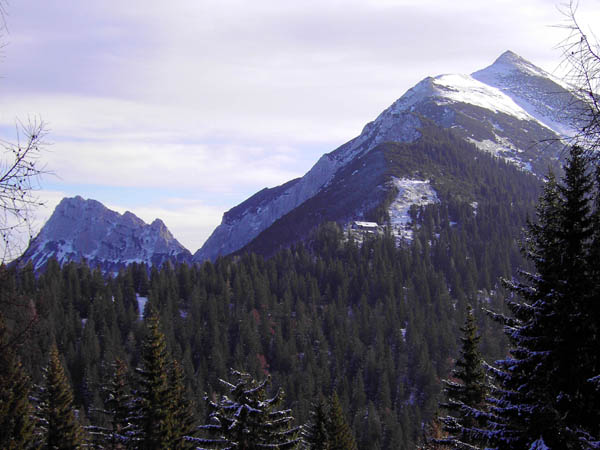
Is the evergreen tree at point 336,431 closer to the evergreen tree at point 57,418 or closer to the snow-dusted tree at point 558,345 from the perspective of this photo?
the evergreen tree at point 57,418

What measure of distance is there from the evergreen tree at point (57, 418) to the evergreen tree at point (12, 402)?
2.44 m

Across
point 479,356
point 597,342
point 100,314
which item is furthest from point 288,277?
point 597,342

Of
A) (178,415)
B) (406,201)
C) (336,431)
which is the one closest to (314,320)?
(336,431)

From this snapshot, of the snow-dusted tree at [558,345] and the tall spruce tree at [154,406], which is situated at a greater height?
the snow-dusted tree at [558,345]

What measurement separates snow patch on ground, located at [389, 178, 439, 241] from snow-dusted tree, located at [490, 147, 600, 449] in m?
146

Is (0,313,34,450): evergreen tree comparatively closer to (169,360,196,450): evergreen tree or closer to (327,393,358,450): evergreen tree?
(169,360,196,450): evergreen tree

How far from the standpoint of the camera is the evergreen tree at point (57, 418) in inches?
1232

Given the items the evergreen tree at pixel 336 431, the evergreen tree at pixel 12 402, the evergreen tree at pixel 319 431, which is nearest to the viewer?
the evergreen tree at pixel 12 402

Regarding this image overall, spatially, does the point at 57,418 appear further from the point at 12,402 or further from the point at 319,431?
the point at 319,431

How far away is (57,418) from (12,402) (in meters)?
11.2

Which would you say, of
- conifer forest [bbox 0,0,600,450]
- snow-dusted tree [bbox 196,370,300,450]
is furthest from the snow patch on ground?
snow-dusted tree [bbox 196,370,300,450]

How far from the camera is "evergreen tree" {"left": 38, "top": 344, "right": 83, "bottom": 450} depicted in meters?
31.3

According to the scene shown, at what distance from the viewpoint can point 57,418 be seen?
31.4m

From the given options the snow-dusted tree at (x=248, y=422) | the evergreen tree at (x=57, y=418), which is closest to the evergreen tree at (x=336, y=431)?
the snow-dusted tree at (x=248, y=422)
